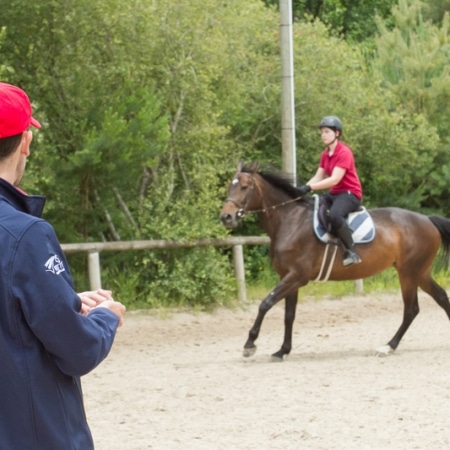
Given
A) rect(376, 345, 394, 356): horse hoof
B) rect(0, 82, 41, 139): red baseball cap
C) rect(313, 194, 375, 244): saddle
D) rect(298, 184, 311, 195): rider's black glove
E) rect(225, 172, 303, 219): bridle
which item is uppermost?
rect(0, 82, 41, 139): red baseball cap

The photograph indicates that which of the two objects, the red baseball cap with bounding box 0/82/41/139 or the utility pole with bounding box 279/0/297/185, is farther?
the utility pole with bounding box 279/0/297/185

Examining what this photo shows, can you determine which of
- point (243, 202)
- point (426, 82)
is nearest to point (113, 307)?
point (243, 202)

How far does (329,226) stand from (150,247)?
3.70 meters

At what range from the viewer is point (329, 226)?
442 inches

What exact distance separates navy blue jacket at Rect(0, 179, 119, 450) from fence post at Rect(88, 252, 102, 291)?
10.6 meters

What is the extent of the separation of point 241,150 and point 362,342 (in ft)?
21.8

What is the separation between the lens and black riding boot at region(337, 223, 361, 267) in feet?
36.5

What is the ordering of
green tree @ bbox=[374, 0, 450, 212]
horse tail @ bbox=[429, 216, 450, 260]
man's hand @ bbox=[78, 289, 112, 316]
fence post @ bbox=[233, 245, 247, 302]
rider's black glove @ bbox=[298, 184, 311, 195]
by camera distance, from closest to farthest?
man's hand @ bbox=[78, 289, 112, 316], rider's black glove @ bbox=[298, 184, 311, 195], horse tail @ bbox=[429, 216, 450, 260], fence post @ bbox=[233, 245, 247, 302], green tree @ bbox=[374, 0, 450, 212]

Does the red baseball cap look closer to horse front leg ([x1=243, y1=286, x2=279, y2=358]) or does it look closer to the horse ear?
horse front leg ([x1=243, y1=286, x2=279, y2=358])

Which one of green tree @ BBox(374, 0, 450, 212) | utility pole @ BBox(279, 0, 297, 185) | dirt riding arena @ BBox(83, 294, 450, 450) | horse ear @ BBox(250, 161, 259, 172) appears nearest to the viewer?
dirt riding arena @ BBox(83, 294, 450, 450)

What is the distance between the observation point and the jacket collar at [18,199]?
109 inches

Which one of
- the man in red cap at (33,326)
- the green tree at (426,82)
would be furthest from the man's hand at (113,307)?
the green tree at (426,82)

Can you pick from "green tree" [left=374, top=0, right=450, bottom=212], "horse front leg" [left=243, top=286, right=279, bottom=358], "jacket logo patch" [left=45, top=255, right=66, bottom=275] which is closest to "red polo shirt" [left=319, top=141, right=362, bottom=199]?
"horse front leg" [left=243, top=286, right=279, bottom=358]

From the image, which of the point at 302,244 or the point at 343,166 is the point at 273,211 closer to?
the point at 302,244
